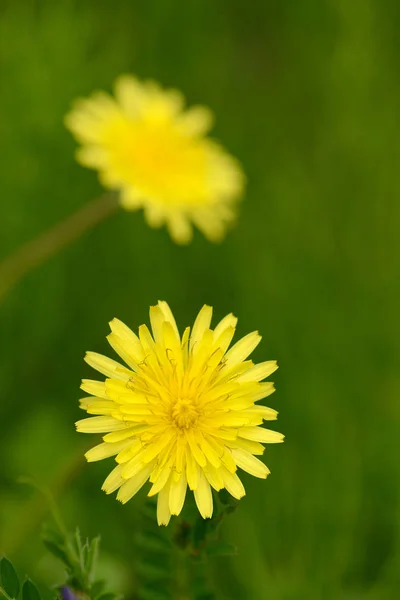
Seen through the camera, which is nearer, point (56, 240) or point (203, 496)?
point (203, 496)

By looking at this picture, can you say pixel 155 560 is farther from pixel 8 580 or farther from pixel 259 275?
pixel 259 275

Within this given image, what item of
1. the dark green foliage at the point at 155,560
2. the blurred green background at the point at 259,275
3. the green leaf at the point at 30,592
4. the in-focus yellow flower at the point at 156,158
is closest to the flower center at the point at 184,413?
the dark green foliage at the point at 155,560

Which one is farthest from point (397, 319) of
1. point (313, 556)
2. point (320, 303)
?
point (313, 556)

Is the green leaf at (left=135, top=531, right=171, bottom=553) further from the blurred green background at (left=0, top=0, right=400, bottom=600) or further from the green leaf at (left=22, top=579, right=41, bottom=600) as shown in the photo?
the blurred green background at (left=0, top=0, right=400, bottom=600)

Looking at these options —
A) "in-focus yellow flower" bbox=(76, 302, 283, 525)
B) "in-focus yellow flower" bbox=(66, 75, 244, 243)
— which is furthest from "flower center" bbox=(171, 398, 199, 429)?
"in-focus yellow flower" bbox=(66, 75, 244, 243)

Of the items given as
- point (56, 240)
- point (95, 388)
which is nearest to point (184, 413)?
point (95, 388)

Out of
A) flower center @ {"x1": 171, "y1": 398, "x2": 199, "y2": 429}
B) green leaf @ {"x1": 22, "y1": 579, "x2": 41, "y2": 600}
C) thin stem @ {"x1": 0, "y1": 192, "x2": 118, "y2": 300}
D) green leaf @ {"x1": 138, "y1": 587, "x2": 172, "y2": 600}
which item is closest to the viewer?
green leaf @ {"x1": 22, "y1": 579, "x2": 41, "y2": 600}

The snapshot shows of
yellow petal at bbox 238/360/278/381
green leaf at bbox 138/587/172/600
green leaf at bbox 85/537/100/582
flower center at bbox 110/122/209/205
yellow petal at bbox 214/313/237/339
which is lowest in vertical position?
green leaf at bbox 85/537/100/582
